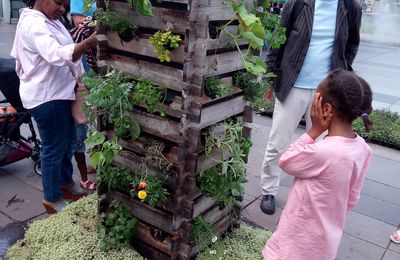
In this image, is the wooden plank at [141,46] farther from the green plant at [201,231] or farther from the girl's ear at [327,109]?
the green plant at [201,231]

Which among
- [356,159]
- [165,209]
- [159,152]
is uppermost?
[356,159]

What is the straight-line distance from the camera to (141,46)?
7.48 feet

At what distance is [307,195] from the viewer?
2.05 m

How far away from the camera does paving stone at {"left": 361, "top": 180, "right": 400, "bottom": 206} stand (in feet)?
14.0

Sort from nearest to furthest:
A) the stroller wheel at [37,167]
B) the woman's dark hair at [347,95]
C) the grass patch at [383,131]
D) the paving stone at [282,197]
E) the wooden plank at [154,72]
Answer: the woman's dark hair at [347,95]
the wooden plank at [154,72]
the paving stone at [282,197]
the stroller wheel at [37,167]
the grass patch at [383,131]

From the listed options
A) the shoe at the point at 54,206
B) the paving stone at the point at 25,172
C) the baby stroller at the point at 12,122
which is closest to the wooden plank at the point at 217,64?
the shoe at the point at 54,206

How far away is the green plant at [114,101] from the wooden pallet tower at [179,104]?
0.08 m

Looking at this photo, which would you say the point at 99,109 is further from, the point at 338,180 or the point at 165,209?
the point at 338,180

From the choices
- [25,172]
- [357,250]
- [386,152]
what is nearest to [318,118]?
[357,250]

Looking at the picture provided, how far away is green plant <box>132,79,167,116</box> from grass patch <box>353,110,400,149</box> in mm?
4532

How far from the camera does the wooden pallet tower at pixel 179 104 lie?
6.89ft

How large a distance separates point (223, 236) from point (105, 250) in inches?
33.4

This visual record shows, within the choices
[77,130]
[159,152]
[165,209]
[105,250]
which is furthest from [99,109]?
[77,130]

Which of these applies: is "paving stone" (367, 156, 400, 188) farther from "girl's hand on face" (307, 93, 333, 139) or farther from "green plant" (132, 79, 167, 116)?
"green plant" (132, 79, 167, 116)
